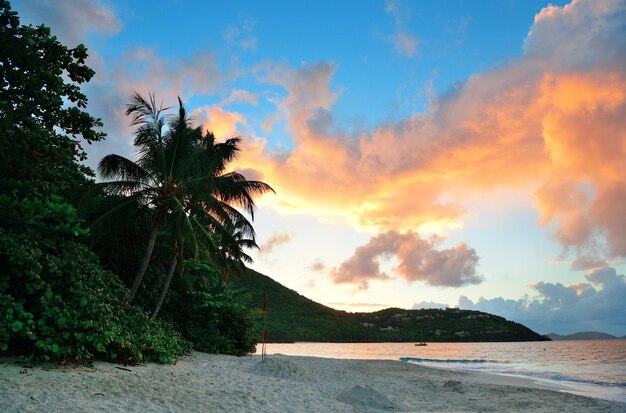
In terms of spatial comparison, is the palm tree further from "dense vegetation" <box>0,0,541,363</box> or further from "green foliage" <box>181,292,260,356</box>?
"green foliage" <box>181,292,260,356</box>

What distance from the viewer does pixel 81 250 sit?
966 centimetres

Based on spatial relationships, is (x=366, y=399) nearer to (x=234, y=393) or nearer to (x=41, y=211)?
(x=234, y=393)

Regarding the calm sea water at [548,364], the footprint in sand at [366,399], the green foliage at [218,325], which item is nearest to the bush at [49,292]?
the footprint in sand at [366,399]

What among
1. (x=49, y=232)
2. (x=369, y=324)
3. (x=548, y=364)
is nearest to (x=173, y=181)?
(x=49, y=232)

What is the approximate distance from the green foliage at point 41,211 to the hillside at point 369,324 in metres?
76.0

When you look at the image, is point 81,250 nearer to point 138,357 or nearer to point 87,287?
point 87,287

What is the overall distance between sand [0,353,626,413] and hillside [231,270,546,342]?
71541 millimetres

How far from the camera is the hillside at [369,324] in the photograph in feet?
302

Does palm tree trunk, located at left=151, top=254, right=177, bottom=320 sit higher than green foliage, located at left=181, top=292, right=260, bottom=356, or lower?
higher

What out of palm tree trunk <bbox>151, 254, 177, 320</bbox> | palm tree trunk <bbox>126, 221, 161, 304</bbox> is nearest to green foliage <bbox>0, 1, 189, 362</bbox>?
palm tree trunk <bbox>126, 221, 161, 304</bbox>

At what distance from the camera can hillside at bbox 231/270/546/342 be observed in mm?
92000

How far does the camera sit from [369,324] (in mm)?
123562

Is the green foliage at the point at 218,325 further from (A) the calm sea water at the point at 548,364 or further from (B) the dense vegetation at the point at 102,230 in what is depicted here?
(A) the calm sea water at the point at 548,364

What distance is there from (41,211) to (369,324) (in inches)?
4793
